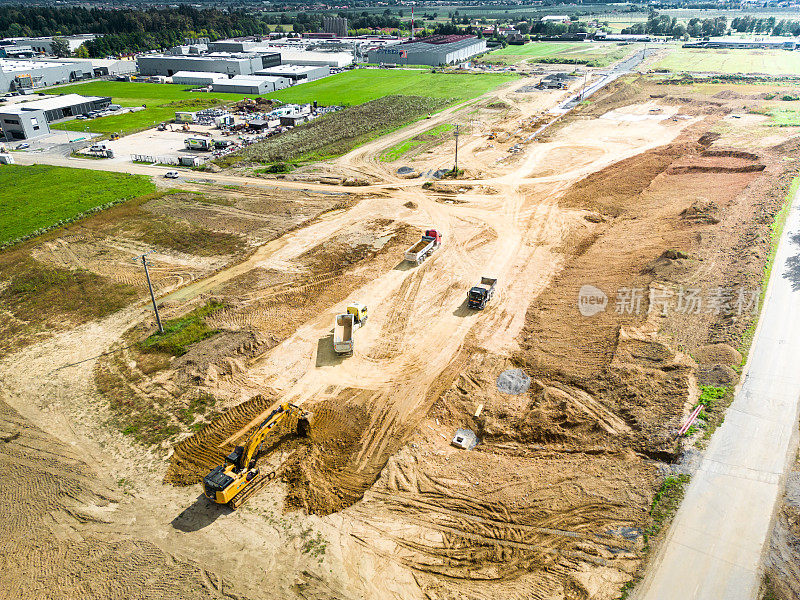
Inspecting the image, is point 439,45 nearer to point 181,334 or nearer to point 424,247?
point 424,247

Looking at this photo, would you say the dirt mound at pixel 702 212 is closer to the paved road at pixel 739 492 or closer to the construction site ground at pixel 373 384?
the construction site ground at pixel 373 384

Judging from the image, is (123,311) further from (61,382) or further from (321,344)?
(321,344)

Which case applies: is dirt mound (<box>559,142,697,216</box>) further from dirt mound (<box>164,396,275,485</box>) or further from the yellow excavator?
the yellow excavator

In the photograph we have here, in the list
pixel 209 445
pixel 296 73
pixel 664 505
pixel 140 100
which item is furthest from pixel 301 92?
pixel 664 505

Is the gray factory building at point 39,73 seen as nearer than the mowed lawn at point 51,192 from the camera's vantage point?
No

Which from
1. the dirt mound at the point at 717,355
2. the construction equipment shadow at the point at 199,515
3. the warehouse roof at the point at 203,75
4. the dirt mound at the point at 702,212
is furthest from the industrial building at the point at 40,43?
the dirt mound at the point at 717,355

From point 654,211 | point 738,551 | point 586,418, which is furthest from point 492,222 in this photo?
point 738,551
